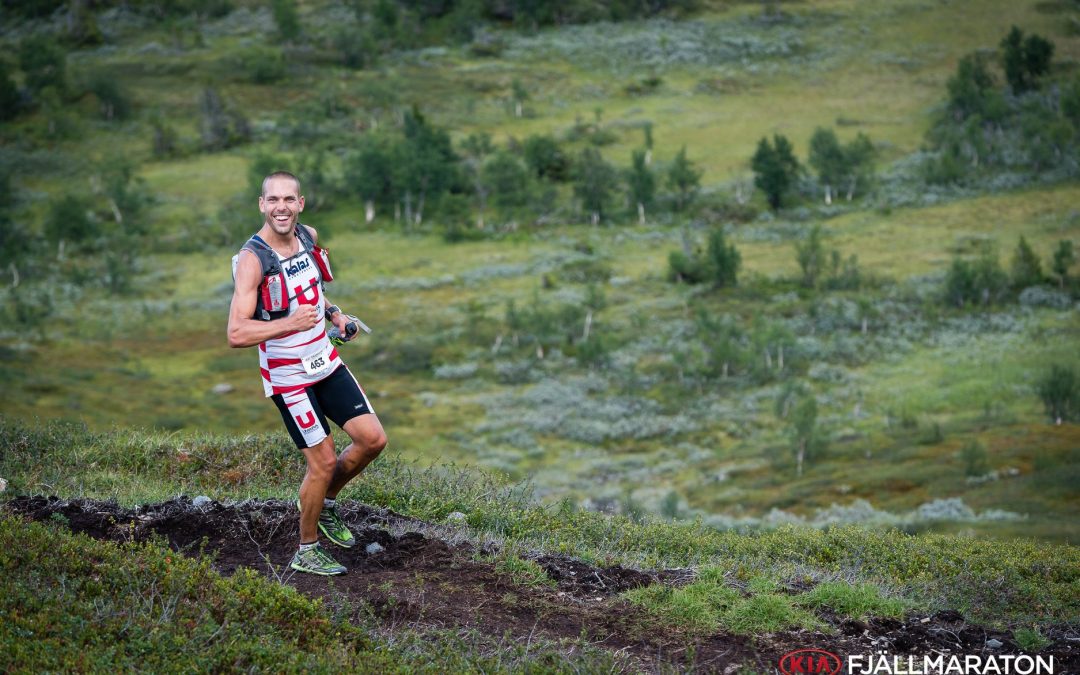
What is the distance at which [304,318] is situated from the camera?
8789 mm

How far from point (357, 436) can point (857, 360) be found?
5400 cm

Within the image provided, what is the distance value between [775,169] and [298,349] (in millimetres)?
82302

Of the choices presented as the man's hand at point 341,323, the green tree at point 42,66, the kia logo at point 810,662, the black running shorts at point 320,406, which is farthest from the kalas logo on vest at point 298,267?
the green tree at point 42,66

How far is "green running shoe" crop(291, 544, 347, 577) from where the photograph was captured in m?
9.24

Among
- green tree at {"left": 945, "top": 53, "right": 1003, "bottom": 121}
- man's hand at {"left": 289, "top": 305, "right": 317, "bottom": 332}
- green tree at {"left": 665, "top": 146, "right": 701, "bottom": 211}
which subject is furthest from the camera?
green tree at {"left": 945, "top": 53, "right": 1003, "bottom": 121}

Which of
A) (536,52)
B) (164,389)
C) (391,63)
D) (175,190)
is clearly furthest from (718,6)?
(164,389)

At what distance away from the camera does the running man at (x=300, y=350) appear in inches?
350

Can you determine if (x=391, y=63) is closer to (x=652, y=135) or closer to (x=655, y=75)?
(x=655, y=75)

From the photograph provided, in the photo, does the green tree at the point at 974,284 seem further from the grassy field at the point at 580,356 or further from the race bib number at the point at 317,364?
the race bib number at the point at 317,364

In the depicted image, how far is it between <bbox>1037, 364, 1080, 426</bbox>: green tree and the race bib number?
4511cm

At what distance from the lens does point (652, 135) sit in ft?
334

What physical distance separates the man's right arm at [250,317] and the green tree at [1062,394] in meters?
45.5

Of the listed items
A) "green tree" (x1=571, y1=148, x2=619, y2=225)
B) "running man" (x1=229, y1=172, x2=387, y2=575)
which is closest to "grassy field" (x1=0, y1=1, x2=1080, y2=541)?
"green tree" (x1=571, y1=148, x2=619, y2=225)

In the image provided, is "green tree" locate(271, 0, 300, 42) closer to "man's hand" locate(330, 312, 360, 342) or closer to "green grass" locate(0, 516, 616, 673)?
"man's hand" locate(330, 312, 360, 342)
